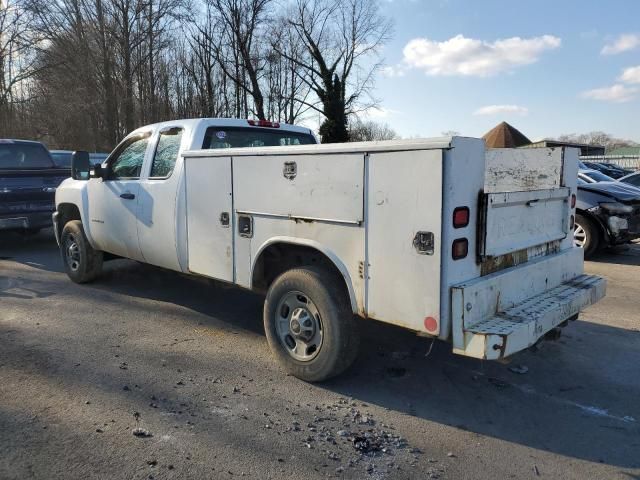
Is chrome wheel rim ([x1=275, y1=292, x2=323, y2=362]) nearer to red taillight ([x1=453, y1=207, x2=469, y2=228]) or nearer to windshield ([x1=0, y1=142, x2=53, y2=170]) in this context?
red taillight ([x1=453, y1=207, x2=469, y2=228])

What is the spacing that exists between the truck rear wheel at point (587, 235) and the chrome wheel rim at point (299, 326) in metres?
6.96

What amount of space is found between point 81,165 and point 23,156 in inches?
218

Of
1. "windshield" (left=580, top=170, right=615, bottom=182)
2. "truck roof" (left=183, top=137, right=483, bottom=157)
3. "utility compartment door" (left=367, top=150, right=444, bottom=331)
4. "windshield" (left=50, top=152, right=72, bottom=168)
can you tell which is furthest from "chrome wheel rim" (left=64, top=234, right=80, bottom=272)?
"windshield" (left=580, top=170, right=615, bottom=182)

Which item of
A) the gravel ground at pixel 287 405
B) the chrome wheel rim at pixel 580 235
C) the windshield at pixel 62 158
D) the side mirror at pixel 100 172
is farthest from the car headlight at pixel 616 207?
the windshield at pixel 62 158

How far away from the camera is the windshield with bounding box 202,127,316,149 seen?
5137 millimetres

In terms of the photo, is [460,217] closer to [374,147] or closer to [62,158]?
[374,147]

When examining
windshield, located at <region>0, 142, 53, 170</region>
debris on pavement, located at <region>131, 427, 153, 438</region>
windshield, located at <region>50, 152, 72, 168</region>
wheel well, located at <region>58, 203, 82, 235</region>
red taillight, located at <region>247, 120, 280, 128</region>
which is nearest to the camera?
debris on pavement, located at <region>131, 427, 153, 438</region>

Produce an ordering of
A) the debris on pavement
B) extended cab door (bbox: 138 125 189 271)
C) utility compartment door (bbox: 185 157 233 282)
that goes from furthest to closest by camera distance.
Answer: extended cab door (bbox: 138 125 189 271), utility compartment door (bbox: 185 157 233 282), the debris on pavement

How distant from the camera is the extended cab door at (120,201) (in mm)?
5680

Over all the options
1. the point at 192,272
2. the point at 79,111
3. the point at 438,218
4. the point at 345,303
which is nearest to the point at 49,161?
the point at 192,272

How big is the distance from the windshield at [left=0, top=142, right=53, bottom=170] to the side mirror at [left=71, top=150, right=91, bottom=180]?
15.2 ft

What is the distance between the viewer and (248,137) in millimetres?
5500

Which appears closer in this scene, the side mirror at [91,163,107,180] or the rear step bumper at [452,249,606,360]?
the rear step bumper at [452,249,606,360]

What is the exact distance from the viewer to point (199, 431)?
322 centimetres
